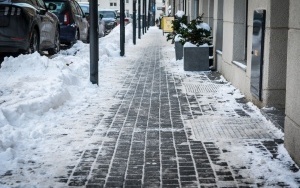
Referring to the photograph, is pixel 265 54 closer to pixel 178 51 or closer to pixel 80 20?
pixel 178 51

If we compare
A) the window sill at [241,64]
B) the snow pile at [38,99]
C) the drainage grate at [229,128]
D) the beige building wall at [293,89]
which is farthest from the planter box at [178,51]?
the beige building wall at [293,89]

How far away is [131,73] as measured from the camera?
42.0 feet

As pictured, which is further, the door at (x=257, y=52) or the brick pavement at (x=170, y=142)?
the door at (x=257, y=52)

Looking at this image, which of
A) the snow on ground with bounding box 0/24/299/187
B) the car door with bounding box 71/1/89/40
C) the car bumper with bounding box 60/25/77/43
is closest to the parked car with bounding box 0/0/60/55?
the snow on ground with bounding box 0/24/299/187

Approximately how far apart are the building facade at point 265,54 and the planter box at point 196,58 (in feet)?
0.99

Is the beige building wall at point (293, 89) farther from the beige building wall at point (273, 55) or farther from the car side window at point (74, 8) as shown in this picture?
the car side window at point (74, 8)

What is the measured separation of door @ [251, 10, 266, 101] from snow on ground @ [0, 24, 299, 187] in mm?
2114

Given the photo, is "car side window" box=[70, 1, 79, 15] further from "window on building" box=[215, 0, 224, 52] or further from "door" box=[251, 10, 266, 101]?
"door" box=[251, 10, 266, 101]

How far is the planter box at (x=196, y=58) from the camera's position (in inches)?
509

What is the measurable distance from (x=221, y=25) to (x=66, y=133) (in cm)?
740

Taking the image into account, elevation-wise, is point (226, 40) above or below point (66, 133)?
above

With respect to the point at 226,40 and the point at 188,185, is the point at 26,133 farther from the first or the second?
the point at 226,40

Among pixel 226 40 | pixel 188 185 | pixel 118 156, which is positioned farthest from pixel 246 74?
pixel 188 185

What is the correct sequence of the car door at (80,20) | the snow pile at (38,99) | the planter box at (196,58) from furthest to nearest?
the car door at (80,20) < the planter box at (196,58) < the snow pile at (38,99)
